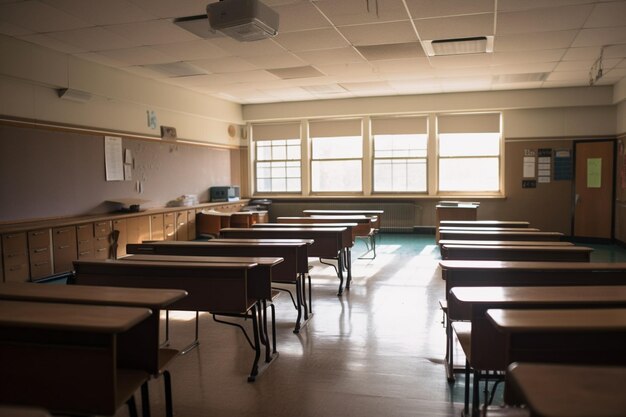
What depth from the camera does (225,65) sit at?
287 inches

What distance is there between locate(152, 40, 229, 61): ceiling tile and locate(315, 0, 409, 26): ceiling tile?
1836mm

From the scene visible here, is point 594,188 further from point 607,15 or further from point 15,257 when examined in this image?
point 15,257

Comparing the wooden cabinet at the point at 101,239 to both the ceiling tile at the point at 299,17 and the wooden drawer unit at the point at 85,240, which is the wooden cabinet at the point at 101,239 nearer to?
the wooden drawer unit at the point at 85,240

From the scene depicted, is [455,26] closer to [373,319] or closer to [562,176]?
[373,319]

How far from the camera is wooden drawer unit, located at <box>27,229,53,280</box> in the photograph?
5.64 meters

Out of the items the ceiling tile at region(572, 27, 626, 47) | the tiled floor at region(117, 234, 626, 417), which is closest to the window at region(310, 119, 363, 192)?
the ceiling tile at region(572, 27, 626, 47)

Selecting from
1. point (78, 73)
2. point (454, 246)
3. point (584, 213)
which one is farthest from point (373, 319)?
point (584, 213)

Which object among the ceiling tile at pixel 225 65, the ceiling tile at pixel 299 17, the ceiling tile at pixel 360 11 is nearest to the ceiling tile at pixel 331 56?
the ceiling tile at pixel 225 65

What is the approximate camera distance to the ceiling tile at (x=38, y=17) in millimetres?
4707

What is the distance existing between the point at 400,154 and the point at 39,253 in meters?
7.50

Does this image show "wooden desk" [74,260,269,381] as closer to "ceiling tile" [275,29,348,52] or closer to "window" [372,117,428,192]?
"ceiling tile" [275,29,348,52]

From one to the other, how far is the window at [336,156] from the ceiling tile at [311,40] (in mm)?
4651

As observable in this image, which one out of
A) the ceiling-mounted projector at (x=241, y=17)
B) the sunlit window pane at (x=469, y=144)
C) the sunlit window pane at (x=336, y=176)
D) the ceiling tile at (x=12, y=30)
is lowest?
the sunlit window pane at (x=336, y=176)

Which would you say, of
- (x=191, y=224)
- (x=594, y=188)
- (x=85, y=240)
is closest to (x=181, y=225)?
(x=191, y=224)
